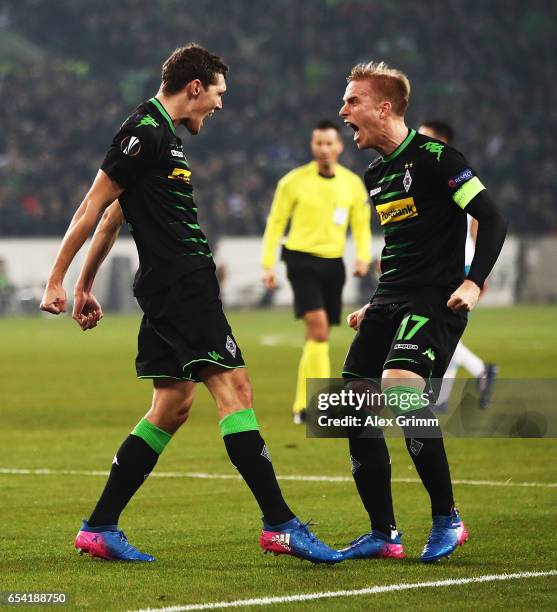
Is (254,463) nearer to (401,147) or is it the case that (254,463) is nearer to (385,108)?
(401,147)

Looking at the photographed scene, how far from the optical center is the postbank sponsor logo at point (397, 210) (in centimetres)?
614

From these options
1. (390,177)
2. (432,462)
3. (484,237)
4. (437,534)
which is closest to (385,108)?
(390,177)

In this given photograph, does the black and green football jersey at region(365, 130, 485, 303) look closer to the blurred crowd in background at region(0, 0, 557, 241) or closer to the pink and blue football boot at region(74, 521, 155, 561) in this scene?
the pink and blue football boot at region(74, 521, 155, 561)

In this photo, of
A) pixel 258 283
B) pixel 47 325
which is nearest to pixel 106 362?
pixel 47 325

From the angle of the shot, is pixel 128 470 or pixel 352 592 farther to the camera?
pixel 128 470

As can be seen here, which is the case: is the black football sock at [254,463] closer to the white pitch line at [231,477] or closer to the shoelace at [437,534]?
the shoelace at [437,534]

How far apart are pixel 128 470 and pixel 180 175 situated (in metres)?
1.25

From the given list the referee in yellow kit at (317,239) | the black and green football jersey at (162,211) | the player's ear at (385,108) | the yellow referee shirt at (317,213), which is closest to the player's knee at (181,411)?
the black and green football jersey at (162,211)

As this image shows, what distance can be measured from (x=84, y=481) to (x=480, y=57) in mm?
42506

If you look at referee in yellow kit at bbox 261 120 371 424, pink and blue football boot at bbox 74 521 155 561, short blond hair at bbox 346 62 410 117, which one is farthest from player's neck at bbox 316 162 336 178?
pink and blue football boot at bbox 74 521 155 561

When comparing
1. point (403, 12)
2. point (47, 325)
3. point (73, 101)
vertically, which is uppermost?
point (403, 12)

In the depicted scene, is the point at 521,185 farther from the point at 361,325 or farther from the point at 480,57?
the point at 361,325

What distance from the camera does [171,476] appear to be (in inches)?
357

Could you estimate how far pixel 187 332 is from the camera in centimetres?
594
